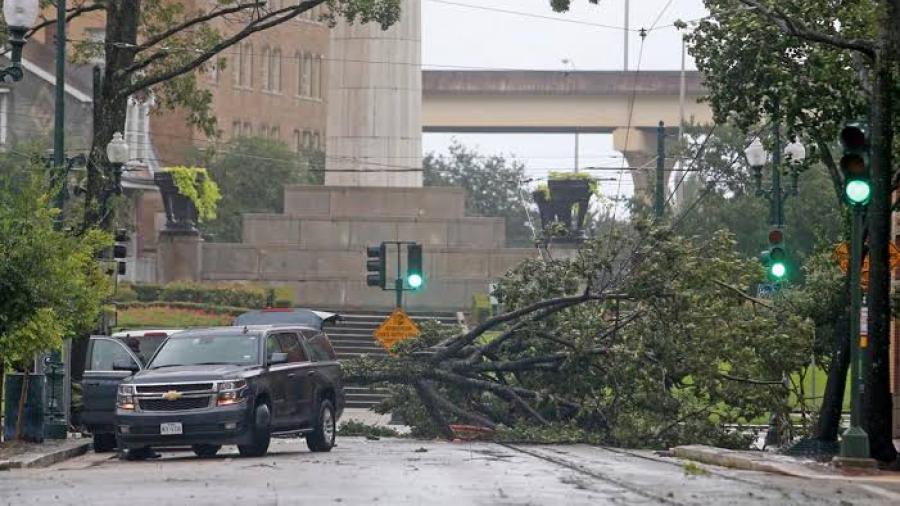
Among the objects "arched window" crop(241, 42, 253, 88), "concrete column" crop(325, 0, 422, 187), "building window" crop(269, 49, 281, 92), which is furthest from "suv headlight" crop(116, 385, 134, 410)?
"building window" crop(269, 49, 281, 92)

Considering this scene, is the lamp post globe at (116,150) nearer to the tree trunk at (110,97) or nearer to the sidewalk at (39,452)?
the tree trunk at (110,97)

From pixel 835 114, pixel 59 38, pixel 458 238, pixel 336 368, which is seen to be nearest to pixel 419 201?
pixel 458 238

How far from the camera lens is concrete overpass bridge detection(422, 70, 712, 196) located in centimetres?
9644

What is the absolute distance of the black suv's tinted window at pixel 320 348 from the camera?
2878cm

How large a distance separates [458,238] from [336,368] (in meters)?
35.6

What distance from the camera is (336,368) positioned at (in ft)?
96.7

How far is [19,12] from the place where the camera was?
26.9m

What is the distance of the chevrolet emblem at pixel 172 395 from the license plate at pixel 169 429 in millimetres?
345

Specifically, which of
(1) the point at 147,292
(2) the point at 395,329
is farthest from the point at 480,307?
(2) the point at 395,329

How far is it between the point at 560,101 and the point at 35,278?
237 feet

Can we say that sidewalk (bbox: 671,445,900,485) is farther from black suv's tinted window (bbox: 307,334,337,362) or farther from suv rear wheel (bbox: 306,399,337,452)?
black suv's tinted window (bbox: 307,334,337,362)

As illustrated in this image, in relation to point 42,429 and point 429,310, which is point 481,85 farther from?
point 42,429

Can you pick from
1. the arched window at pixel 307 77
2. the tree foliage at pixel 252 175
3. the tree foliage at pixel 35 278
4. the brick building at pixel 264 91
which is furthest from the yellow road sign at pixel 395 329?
the arched window at pixel 307 77

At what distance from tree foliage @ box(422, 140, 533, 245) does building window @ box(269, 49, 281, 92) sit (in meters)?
15.8
